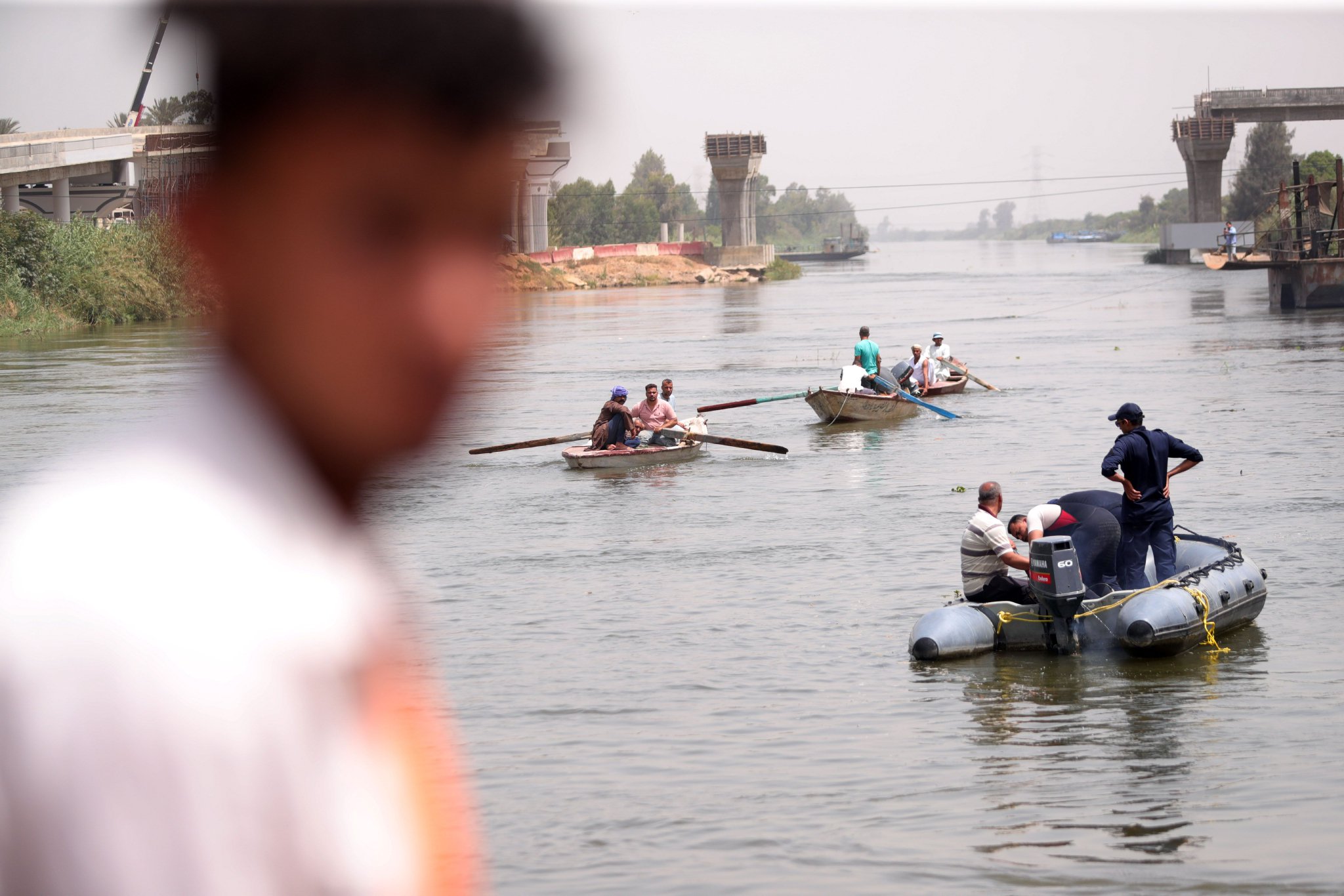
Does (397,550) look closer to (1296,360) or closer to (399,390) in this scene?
(399,390)

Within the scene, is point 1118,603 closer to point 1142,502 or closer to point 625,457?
point 1142,502

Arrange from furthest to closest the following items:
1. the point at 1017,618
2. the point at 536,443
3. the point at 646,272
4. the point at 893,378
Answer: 1. the point at 646,272
2. the point at 893,378
3. the point at 536,443
4. the point at 1017,618

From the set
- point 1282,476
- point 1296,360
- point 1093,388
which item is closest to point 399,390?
point 1282,476

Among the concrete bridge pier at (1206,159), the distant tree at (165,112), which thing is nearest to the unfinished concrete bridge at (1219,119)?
the concrete bridge pier at (1206,159)

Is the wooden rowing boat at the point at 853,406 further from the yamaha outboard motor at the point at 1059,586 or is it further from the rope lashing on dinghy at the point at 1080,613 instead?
the yamaha outboard motor at the point at 1059,586

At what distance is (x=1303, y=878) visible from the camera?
8.86 metres

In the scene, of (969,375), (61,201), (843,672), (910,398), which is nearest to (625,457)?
(910,398)

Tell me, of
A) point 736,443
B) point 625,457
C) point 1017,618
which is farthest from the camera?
point 736,443

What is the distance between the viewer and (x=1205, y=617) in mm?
13922

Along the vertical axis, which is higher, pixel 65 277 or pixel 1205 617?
pixel 65 277

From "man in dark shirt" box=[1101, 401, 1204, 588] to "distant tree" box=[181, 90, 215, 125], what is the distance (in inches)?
540

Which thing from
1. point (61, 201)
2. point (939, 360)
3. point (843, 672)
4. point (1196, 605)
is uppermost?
point (61, 201)

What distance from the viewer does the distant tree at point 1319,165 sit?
425ft

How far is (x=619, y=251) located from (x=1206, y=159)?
53332 millimetres
